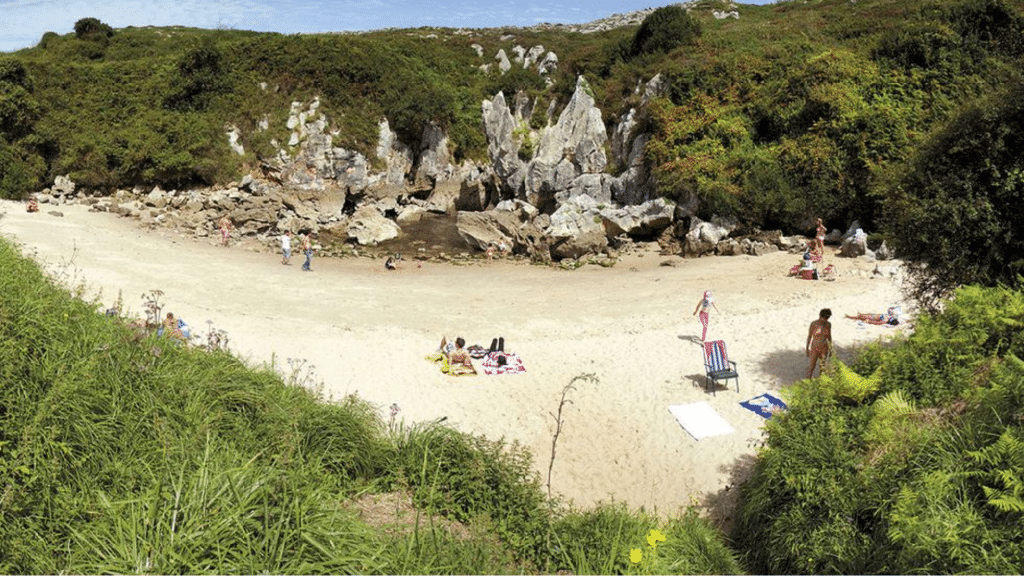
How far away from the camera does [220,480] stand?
453 centimetres

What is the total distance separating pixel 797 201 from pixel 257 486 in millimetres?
26044

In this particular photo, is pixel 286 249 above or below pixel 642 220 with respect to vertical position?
below

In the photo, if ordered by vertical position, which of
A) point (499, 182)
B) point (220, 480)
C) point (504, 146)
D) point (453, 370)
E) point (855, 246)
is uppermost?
point (504, 146)

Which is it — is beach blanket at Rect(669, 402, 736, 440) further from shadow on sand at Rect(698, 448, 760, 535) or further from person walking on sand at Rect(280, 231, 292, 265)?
person walking on sand at Rect(280, 231, 292, 265)

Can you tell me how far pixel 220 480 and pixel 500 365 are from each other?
8.81 m

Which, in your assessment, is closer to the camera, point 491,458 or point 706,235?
point 491,458

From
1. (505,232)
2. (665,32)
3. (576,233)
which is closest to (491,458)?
(576,233)

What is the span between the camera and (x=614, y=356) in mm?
13977

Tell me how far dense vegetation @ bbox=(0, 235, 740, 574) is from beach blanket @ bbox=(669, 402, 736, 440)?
314cm

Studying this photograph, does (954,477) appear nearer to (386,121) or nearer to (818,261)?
(818,261)

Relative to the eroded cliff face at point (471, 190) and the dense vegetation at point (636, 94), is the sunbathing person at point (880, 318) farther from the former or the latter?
the eroded cliff face at point (471, 190)

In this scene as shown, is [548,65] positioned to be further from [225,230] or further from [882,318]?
[882,318]

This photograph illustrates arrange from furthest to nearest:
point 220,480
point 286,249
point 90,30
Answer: point 90,30 → point 286,249 → point 220,480

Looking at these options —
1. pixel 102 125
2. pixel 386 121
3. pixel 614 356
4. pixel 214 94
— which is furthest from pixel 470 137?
pixel 614 356
